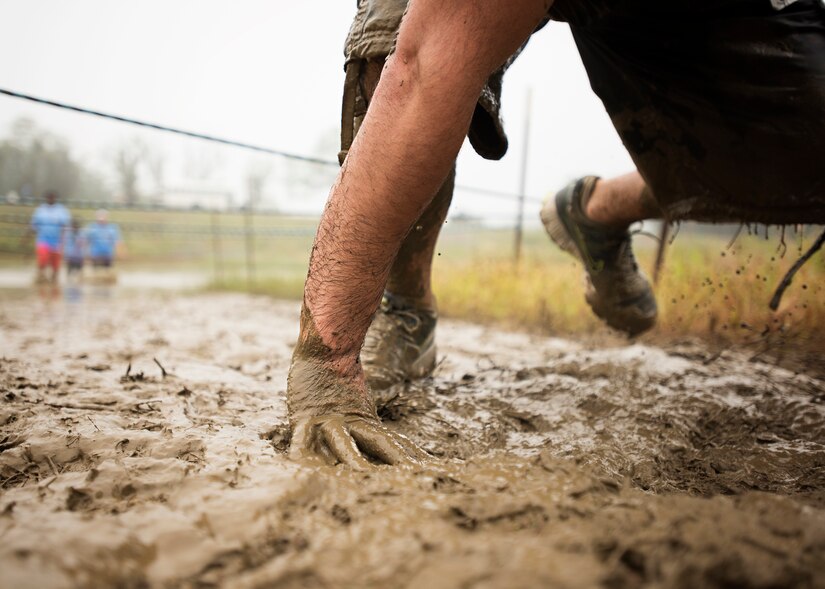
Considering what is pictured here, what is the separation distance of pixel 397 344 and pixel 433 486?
0.76 m

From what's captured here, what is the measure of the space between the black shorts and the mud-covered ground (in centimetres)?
58

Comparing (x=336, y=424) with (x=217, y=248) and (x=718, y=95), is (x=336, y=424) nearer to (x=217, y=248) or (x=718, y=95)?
(x=718, y=95)

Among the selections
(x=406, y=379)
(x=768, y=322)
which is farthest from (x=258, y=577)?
(x=768, y=322)

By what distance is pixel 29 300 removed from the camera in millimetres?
5234

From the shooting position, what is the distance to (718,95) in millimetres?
1215

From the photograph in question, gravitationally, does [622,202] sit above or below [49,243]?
above

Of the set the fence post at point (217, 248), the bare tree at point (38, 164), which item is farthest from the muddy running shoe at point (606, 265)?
the bare tree at point (38, 164)

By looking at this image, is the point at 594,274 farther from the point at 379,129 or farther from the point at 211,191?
the point at 211,191

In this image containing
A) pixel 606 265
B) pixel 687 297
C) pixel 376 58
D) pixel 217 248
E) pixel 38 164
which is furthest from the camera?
pixel 38 164

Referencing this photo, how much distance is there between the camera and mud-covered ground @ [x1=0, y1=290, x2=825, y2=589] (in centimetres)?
47

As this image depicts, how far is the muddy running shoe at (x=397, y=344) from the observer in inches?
51.0

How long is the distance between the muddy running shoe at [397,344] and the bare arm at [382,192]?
1.24 feet

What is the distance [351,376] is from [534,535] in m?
0.46

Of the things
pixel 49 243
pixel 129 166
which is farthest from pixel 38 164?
pixel 49 243
